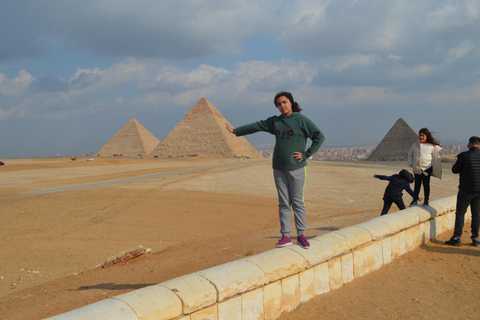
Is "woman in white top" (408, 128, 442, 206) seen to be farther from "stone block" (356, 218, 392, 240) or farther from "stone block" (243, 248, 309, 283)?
"stone block" (243, 248, 309, 283)

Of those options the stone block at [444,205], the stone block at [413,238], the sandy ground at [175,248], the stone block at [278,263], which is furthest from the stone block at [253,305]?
the stone block at [444,205]

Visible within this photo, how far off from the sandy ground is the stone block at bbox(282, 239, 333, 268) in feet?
1.11

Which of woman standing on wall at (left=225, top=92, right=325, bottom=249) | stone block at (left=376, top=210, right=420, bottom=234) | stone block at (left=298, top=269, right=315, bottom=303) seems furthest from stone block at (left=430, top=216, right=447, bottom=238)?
stone block at (left=298, top=269, right=315, bottom=303)

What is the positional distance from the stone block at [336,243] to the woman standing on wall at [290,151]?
0.24 metres

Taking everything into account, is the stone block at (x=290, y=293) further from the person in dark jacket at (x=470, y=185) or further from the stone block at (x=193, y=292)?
the person in dark jacket at (x=470, y=185)

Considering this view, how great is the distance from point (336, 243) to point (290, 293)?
758mm

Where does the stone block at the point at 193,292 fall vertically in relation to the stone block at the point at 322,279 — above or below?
above

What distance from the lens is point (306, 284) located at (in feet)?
10.4

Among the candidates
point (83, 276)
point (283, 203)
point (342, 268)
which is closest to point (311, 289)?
point (342, 268)

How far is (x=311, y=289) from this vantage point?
3.23m

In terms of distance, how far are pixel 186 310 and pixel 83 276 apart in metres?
3.24

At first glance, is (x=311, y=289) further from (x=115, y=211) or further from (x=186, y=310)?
(x=115, y=211)

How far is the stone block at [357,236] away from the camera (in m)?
3.68

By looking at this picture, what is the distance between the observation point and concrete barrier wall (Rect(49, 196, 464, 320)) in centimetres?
217
